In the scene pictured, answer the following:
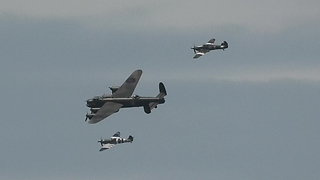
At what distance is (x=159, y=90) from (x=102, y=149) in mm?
→ 24434

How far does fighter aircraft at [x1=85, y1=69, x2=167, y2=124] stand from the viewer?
532 ft

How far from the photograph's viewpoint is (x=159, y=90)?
16238 centimetres

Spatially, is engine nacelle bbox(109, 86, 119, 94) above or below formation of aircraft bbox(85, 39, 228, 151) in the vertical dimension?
above

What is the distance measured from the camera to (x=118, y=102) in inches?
6540

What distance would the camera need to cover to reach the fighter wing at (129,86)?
6654 inches

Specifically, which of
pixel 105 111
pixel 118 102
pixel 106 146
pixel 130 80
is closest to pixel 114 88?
pixel 130 80

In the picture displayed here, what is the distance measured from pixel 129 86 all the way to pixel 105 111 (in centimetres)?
1319

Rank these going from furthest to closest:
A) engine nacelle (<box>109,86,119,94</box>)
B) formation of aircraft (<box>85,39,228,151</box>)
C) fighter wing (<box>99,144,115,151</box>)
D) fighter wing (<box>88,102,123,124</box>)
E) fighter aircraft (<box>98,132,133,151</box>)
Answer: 1. fighter aircraft (<box>98,132,133,151</box>)
2. fighter wing (<box>99,144,115,151</box>)
3. engine nacelle (<box>109,86,119,94</box>)
4. formation of aircraft (<box>85,39,228,151</box>)
5. fighter wing (<box>88,102,123,124</box>)

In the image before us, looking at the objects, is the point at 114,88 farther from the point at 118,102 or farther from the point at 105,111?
the point at 105,111

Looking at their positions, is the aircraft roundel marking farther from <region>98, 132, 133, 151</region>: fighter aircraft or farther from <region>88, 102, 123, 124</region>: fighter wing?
<region>98, 132, 133, 151</region>: fighter aircraft

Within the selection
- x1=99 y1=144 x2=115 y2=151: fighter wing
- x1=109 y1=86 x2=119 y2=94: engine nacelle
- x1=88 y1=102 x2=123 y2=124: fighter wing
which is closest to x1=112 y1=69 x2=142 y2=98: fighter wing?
x1=109 y1=86 x2=119 y2=94: engine nacelle

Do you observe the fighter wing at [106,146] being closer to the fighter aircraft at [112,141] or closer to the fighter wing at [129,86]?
the fighter aircraft at [112,141]

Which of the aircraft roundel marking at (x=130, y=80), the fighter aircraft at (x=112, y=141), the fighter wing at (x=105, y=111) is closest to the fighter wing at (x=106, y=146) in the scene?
the fighter aircraft at (x=112, y=141)

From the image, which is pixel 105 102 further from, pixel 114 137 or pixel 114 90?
pixel 114 137
